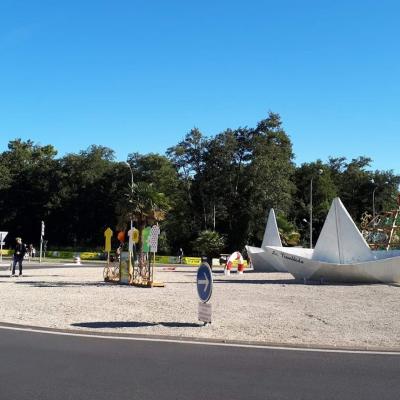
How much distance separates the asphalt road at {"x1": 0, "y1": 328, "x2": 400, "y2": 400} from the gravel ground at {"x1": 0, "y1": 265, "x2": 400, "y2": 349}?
1497 millimetres

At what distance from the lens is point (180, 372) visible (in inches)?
300

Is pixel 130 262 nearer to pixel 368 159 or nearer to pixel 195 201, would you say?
pixel 195 201

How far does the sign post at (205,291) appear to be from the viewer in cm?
1173

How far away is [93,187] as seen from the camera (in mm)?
88188

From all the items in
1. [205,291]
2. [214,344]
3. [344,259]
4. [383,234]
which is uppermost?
[383,234]

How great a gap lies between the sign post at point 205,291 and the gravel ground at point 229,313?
25 centimetres

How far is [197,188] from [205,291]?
206 feet

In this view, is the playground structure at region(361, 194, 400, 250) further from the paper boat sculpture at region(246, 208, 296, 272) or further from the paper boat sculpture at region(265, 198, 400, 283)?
the paper boat sculpture at region(265, 198, 400, 283)

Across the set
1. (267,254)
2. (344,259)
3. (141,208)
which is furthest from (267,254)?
(141,208)

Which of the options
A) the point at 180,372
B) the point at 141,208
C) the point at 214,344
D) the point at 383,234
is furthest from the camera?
the point at 383,234

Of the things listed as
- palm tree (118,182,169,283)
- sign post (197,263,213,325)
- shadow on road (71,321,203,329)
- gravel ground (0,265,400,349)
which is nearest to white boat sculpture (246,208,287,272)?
palm tree (118,182,169,283)

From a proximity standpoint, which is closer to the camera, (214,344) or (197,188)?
(214,344)

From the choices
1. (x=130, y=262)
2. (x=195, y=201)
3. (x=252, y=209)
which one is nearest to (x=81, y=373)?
(x=130, y=262)

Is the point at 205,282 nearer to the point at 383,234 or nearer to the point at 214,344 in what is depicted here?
the point at 214,344
